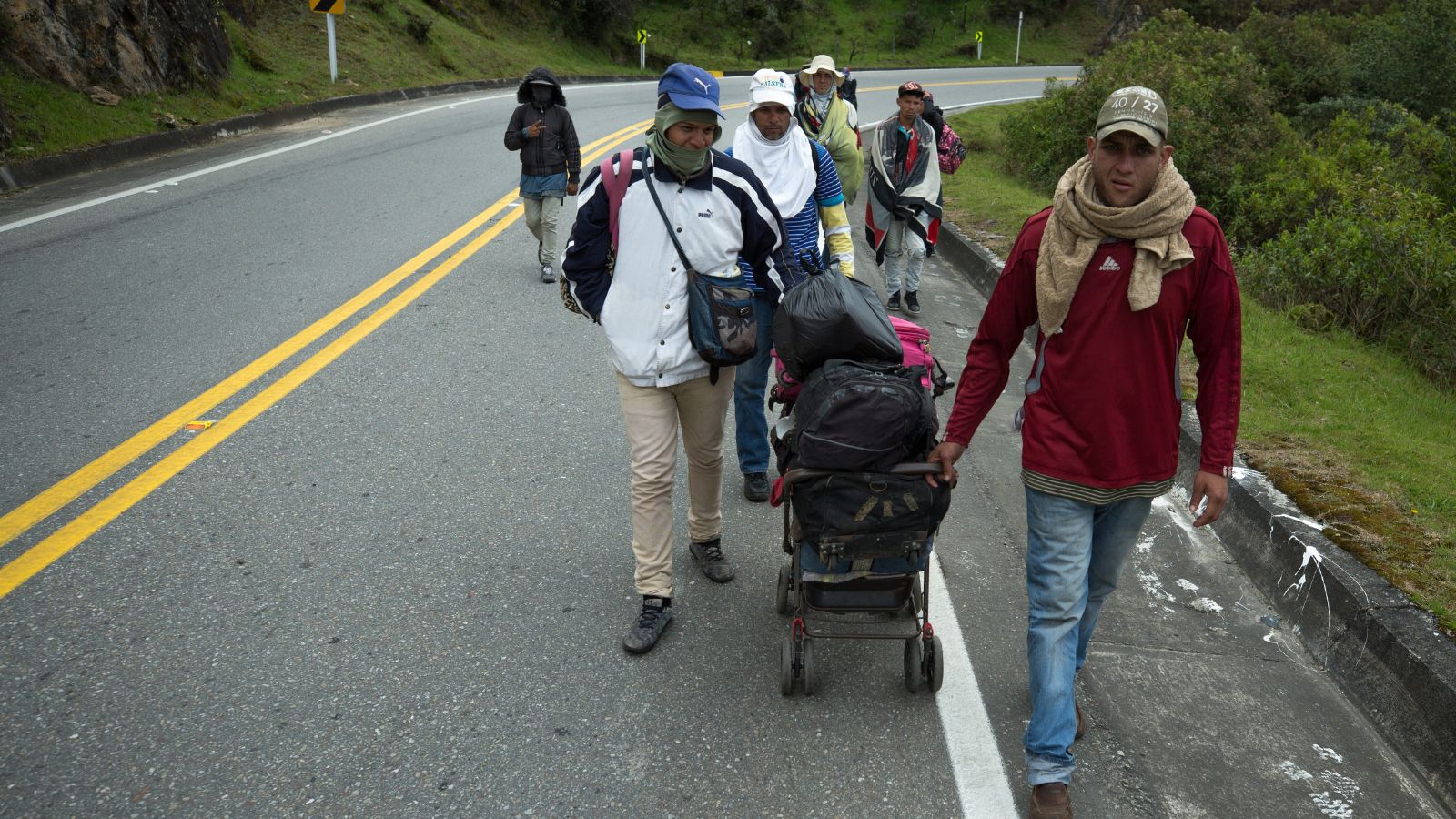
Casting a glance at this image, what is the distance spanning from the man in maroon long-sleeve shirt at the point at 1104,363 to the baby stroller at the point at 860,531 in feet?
0.56

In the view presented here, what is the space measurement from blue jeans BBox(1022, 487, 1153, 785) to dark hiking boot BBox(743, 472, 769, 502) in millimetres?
2042

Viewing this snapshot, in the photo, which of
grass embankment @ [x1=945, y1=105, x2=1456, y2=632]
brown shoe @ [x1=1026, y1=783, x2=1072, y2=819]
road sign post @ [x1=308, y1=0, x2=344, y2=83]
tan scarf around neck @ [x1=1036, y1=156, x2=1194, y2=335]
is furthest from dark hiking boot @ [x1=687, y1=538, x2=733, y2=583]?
road sign post @ [x1=308, y1=0, x2=344, y2=83]

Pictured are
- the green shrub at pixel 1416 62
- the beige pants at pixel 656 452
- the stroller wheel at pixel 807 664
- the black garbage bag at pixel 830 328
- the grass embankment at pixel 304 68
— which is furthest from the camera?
the green shrub at pixel 1416 62

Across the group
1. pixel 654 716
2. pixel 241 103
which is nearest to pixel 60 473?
pixel 654 716

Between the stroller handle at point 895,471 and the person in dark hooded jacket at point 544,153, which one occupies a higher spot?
the person in dark hooded jacket at point 544,153

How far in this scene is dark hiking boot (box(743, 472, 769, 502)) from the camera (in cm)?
524

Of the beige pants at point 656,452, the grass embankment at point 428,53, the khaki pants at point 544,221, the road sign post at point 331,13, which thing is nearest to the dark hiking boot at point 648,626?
the beige pants at point 656,452

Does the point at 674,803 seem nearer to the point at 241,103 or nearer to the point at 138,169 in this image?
the point at 138,169

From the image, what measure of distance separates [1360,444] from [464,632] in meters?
4.79

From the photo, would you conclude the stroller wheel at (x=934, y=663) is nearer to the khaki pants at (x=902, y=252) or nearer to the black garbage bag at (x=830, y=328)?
the black garbage bag at (x=830, y=328)

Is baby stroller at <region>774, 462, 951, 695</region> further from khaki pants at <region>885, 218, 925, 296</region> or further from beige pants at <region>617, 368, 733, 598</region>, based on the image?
khaki pants at <region>885, 218, 925, 296</region>

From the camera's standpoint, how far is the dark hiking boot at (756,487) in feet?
17.2

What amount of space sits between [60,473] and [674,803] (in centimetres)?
345

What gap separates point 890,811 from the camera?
10.3 feet
